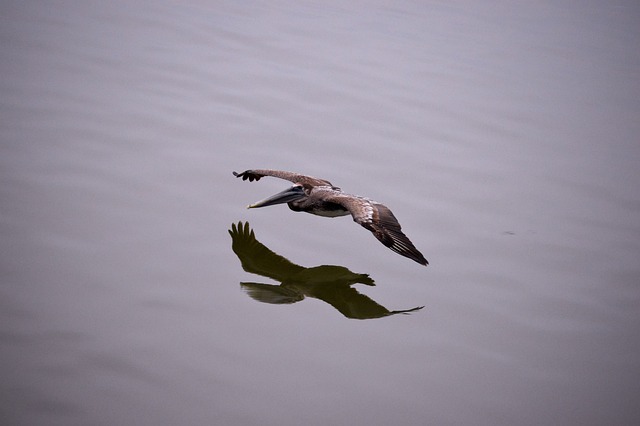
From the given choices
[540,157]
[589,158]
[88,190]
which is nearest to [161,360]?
[88,190]

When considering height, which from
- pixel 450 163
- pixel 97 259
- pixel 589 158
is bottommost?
pixel 97 259

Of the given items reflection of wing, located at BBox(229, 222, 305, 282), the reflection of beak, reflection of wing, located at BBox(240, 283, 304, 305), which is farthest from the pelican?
reflection of wing, located at BBox(240, 283, 304, 305)

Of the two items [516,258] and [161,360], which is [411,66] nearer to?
[516,258]

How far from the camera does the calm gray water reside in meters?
5.22

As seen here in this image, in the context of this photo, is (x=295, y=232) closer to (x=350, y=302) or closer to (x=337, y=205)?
(x=337, y=205)

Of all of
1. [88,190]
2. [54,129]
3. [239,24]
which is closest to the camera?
[88,190]

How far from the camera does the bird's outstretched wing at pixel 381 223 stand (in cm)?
639

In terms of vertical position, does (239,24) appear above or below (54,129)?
above

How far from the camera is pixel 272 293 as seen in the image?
6.41 meters

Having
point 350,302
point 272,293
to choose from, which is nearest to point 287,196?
point 272,293

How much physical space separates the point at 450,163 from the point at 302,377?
5.31 metres

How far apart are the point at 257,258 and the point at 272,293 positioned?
641mm

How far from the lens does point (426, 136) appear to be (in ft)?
34.8

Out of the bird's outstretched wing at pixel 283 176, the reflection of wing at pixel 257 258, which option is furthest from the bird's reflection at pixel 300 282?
the bird's outstretched wing at pixel 283 176
